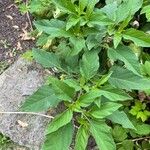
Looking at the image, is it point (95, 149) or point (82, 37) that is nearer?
point (82, 37)

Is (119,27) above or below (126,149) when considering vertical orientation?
above

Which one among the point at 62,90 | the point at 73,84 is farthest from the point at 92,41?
the point at 62,90

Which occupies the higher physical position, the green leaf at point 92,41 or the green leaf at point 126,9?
the green leaf at point 126,9

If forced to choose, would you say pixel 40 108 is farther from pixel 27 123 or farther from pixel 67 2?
pixel 67 2

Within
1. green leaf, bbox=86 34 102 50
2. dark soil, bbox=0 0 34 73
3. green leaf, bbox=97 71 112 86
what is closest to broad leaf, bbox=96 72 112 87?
green leaf, bbox=97 71 112 86

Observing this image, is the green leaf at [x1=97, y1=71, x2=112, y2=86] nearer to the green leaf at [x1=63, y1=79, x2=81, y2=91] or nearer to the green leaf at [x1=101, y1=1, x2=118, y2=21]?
the green leaf at [x1=63, y1=79, x2=81, y2=91]

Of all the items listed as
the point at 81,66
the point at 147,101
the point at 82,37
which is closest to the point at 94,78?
the point at 81,66

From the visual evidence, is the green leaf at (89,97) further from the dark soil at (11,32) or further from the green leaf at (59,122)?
the dark soil at (11,32)

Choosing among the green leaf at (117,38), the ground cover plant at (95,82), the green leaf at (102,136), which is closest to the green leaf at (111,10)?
the ground cover plant at (95,82)
